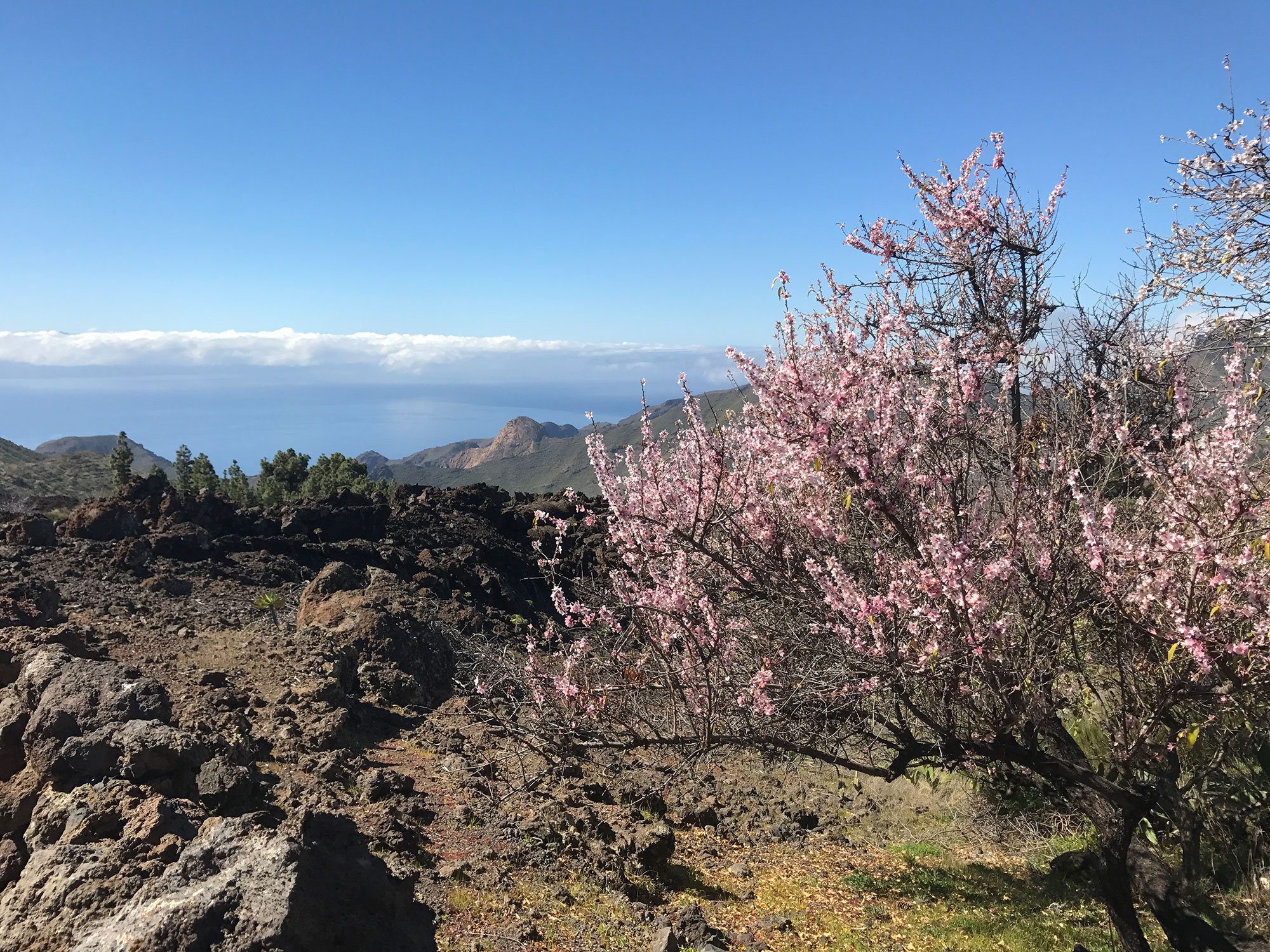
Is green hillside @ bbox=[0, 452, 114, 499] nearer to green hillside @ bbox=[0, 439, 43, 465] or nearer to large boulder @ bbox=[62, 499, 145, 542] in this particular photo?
green hillside @ bbox=[0, 439, 43, 465]

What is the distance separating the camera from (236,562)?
2127 cm

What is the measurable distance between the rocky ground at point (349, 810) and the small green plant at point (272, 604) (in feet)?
0.64

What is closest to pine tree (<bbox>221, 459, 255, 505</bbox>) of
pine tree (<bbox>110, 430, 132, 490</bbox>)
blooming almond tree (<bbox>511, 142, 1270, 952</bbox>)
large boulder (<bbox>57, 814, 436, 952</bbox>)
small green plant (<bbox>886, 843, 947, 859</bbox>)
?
pine tree (<bbox>110, 430, 132, 490</bbox>)

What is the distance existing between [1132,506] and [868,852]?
6.29m

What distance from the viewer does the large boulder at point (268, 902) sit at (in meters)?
3.35

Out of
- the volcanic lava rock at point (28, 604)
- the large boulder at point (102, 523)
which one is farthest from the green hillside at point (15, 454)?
the volcanic lava rock at point (28, 604)

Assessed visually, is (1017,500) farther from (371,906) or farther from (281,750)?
(281,750)

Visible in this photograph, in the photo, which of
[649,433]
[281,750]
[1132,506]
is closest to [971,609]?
[1132,506]

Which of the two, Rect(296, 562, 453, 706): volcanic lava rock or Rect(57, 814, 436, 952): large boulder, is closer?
Rect(57, 814, 436, 952): large boulder

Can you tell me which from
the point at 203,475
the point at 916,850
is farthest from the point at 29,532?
the point at 203,475

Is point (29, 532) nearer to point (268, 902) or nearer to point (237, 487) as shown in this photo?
point (268, 902)

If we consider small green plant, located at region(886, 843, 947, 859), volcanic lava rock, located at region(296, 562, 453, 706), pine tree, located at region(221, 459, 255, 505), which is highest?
volcanic lava rock, located at region(296, 562, 453, 706)

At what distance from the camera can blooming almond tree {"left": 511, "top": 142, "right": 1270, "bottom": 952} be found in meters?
5.25

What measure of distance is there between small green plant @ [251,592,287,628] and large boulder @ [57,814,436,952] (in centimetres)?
1344
